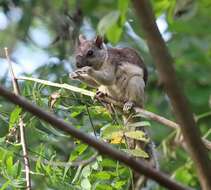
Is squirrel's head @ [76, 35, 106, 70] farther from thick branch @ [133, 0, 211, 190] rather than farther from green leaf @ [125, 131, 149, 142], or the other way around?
thick branch @ [133, 0, 211, 190]

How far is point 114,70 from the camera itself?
5059 millimetres

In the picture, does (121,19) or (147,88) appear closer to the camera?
(121,19)

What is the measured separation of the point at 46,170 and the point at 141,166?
5.68 feet

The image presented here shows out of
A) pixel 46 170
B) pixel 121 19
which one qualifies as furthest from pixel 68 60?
pixel 121 19

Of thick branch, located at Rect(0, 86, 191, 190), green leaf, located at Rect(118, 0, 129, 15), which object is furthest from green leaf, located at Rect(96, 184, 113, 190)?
thick branch, located at Rect(0, 86, 191, 190)

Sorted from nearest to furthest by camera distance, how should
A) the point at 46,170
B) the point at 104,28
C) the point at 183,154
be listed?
1. the point at 104,28
2. the point at 46,170
3. the point at 183,154

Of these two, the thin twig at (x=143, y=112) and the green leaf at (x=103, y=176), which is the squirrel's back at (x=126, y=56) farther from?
the green leaf at (x=103, y=176)

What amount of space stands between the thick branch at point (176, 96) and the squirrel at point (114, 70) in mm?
3481

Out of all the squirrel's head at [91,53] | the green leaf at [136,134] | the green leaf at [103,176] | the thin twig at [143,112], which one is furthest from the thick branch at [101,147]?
the squirrel's head at [91,53]

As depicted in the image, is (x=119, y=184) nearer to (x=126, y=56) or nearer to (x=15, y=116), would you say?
(x=15, y=116)

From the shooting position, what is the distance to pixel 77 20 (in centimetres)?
510

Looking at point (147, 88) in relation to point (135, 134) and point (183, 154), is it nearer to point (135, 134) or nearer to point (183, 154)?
point (183, 154)

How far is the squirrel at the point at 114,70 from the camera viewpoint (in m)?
4.69

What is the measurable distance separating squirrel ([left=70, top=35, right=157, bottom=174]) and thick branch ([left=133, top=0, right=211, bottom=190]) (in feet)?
→ 11.4
